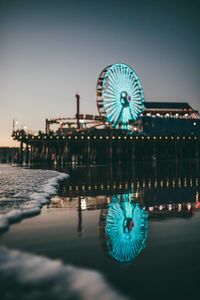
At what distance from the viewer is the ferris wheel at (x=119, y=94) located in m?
52.6

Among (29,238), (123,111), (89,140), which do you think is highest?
(123,111)

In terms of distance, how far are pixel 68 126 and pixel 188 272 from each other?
75.7m

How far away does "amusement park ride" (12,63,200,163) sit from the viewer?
54.7 meters

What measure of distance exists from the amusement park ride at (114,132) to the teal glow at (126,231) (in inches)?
1845

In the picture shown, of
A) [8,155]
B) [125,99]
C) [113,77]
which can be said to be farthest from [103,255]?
[8,155]

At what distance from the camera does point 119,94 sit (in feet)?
182

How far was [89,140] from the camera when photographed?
202 feet

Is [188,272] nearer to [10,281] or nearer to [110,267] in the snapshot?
[110,267]

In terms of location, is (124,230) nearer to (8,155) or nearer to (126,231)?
(126,231)

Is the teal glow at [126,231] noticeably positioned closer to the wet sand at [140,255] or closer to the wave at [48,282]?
the wet sand at [140,255]

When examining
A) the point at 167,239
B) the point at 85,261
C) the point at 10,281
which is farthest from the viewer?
the point at 167,239

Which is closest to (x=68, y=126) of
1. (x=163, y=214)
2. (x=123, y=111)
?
(x=123, y=111)

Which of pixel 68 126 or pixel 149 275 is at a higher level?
pixel 68 126

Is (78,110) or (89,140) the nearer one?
(89,140)
